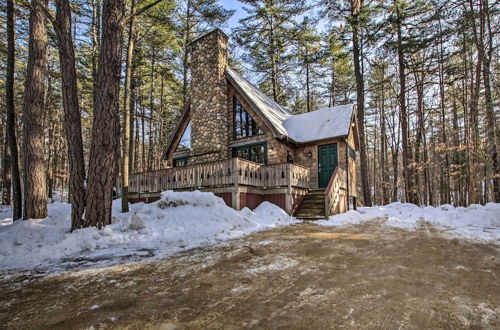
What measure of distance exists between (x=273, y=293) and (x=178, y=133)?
14.3m

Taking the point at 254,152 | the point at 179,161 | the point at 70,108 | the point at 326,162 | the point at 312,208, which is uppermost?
the point at 70,108

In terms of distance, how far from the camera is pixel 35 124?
6965mm

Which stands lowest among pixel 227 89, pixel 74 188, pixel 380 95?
pixel 74 188

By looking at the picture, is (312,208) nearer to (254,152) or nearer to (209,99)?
(254,152)

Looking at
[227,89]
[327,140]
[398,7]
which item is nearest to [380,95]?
[398,7]

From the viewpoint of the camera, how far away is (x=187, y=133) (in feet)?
49.8

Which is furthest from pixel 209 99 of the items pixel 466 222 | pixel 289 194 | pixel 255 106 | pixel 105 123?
pixel 466 222

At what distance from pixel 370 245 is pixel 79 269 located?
16.4 feet

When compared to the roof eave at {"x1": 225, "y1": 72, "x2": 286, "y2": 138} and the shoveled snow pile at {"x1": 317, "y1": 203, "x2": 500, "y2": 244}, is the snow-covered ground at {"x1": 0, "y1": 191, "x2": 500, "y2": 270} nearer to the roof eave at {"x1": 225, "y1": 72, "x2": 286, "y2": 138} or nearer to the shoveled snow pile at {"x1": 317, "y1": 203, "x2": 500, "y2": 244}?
the shoveled snow pile at {"x1": 317, "y1": 203, "x2": 500, "y2": 244}

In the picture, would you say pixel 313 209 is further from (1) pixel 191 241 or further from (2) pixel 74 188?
(2) pixel 74 188

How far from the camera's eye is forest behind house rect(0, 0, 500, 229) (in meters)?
6.14

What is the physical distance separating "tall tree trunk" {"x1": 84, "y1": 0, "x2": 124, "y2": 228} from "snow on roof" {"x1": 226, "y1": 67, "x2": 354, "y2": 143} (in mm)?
7231

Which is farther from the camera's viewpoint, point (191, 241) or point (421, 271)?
point (191, 241)

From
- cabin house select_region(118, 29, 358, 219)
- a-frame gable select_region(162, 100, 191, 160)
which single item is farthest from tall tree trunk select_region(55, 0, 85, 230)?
a-frame gable select_region(162, 100, 191, 160)
